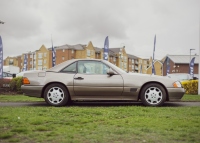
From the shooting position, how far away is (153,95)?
21.5 ft

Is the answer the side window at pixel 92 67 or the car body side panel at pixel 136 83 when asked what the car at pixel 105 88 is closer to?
the car body side panel at pixel 136 83

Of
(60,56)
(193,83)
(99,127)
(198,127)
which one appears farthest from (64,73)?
(60,56)

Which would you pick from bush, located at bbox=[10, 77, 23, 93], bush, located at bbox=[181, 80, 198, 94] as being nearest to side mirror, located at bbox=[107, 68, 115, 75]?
bush, located at bbox=[10, 77, 23, 93]

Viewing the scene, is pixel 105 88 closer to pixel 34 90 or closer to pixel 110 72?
pixel 110 72

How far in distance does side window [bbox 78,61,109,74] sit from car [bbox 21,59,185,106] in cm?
12

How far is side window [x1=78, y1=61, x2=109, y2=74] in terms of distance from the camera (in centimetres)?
677

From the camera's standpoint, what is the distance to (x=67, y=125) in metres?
3.88

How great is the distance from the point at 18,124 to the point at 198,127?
2797 millimetres

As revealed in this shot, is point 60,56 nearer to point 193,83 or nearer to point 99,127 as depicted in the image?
point 193,83

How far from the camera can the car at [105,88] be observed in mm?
6497

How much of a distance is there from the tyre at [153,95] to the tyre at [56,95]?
6.73ft

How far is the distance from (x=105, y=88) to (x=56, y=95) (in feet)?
4.36

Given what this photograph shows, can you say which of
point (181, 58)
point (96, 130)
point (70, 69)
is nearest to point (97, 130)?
point (96, 130)

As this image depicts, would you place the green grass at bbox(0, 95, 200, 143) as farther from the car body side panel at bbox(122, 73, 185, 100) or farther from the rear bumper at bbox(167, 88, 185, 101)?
the rear bumper at bbox(167, 88, 185, 101)
